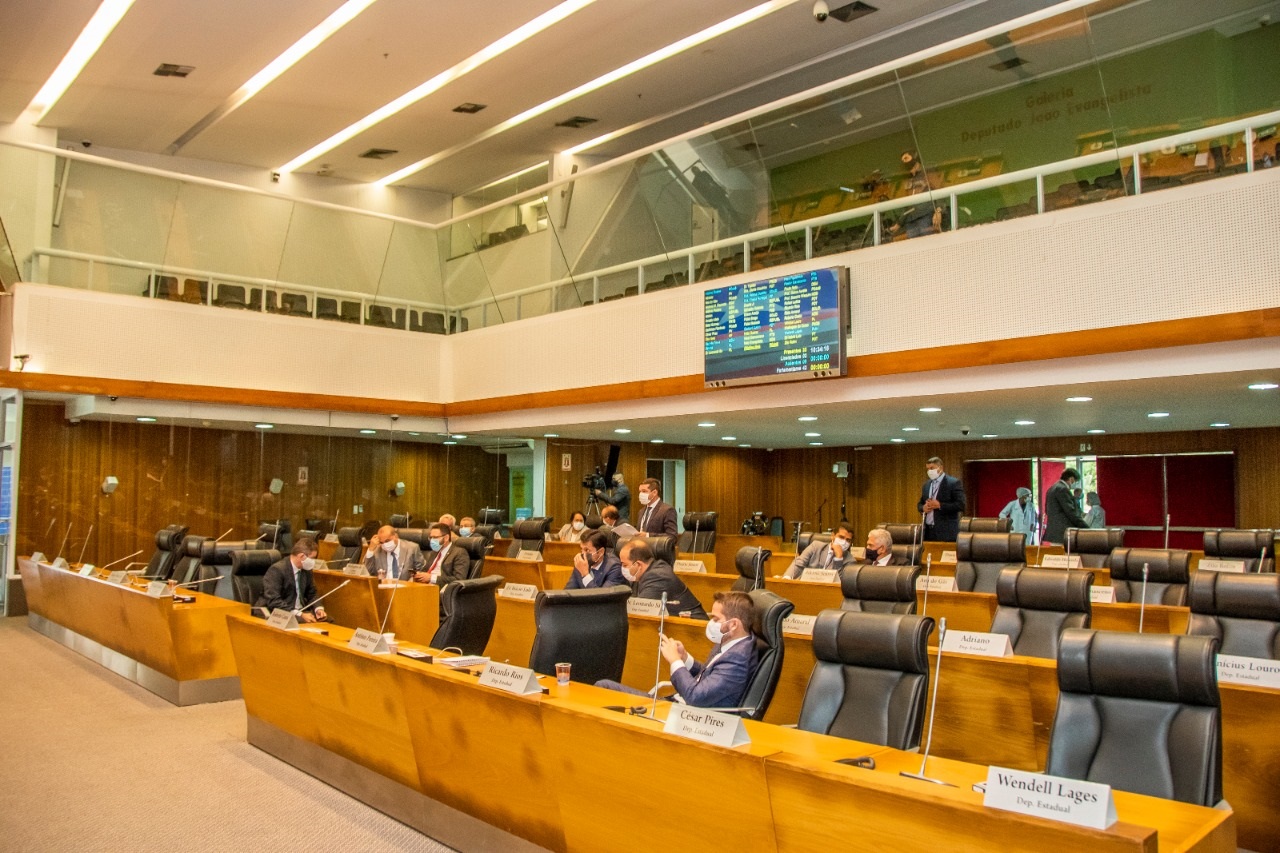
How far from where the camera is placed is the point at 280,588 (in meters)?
7.18

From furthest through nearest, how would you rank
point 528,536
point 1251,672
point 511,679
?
point 528,536, point 1251,672, point 511,679

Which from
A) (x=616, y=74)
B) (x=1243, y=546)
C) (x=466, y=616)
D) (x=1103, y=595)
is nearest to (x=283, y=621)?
(x=466, y=616)

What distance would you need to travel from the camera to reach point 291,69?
41.6 feet

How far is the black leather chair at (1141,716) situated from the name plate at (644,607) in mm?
2899

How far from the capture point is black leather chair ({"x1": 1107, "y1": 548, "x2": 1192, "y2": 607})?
6492 millimetres

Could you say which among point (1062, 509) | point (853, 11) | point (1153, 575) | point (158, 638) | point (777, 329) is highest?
point (853, 11)

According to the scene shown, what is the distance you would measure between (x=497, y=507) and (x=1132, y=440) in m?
8.31

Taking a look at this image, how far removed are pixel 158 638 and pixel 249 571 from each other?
1.00m

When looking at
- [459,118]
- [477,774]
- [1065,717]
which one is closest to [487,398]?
[459,118]

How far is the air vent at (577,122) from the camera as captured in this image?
15.0 m

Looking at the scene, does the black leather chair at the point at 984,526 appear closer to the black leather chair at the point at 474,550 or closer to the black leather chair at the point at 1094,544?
the black leather chair at the point at 1094,544

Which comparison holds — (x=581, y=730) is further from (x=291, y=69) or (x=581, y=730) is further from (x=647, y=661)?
(x=291, y=69)

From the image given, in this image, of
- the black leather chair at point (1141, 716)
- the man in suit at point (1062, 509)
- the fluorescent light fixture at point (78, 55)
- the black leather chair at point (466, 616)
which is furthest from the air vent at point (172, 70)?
the black leather chair at point (1141, 716)

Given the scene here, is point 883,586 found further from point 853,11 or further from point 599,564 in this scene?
point 853,11
